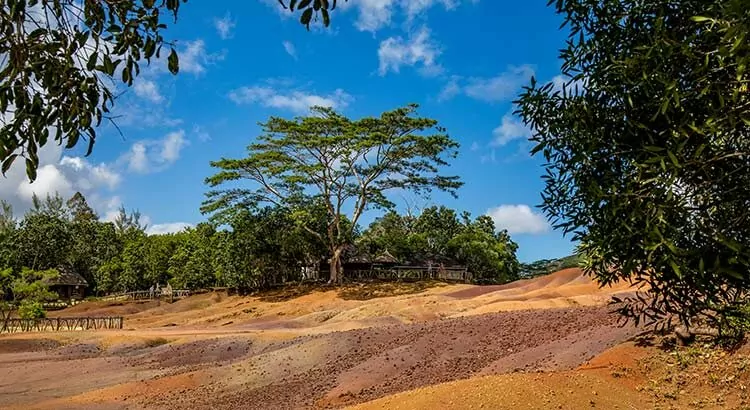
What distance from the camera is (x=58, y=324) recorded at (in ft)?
92.4

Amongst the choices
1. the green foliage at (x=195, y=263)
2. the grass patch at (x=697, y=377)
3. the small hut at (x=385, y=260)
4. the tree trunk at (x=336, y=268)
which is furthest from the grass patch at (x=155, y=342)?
the green foliage at (x=195, y=263)

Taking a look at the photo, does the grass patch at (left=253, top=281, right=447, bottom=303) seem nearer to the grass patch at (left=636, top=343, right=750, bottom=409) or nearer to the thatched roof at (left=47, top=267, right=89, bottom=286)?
the thatched roof at (left=47, top=267, right=89, bottom=286)

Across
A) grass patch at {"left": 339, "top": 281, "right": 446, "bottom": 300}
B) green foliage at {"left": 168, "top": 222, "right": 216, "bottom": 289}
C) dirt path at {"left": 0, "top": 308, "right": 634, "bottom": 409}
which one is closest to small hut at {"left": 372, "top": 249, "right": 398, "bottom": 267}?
grass patch at {"left": 339, "top": 281, "right": 446, "bottom": 300}

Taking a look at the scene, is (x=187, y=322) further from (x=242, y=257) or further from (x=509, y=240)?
(x=509, y=240)

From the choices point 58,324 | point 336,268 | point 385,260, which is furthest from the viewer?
point 385,260

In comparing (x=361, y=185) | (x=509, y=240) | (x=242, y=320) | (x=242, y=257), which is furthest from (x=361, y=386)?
(x=509, y=240)

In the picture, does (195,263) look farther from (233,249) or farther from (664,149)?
(664,149)

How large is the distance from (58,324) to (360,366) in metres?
21.5

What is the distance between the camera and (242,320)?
29.5 meters

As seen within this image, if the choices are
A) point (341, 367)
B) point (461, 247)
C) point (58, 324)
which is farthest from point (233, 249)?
point (341, 367)

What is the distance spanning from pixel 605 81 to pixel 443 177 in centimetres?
3088

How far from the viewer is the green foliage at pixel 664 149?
3191mm

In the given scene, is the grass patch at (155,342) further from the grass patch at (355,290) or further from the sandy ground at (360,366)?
the grass patch at (355,290)

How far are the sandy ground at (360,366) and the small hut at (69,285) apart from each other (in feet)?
84.1
